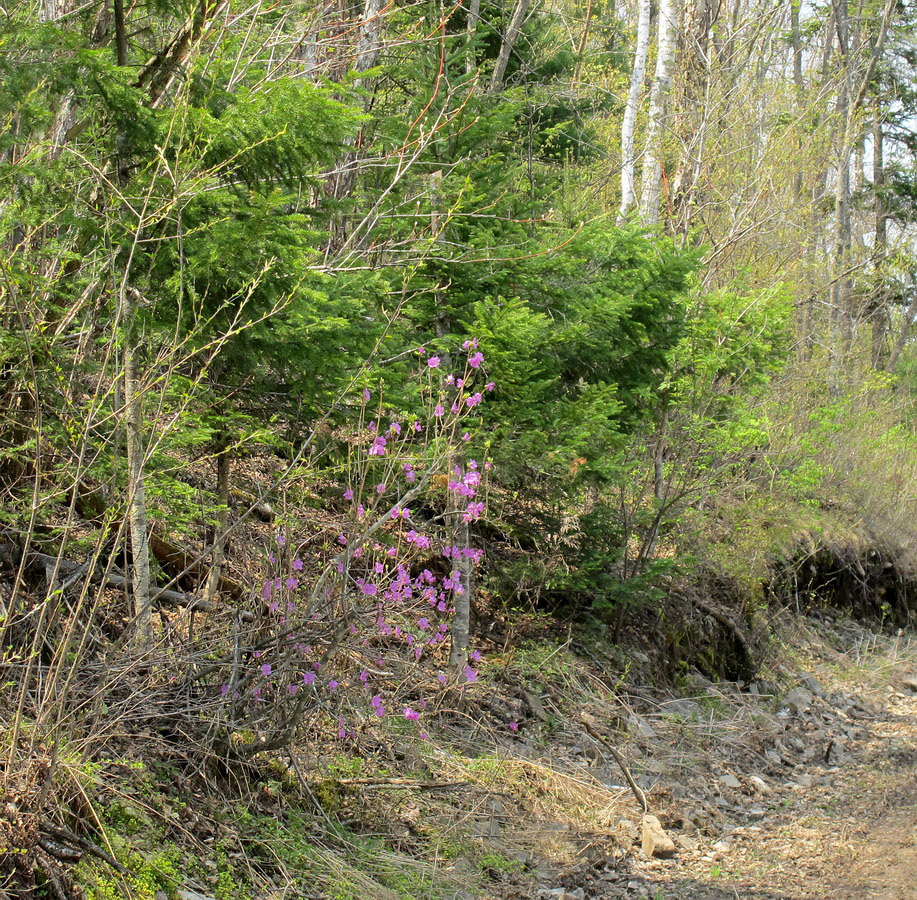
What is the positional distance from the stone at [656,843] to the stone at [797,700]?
4011 millimetres

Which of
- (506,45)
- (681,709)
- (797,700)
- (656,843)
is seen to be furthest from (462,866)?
(506,45)

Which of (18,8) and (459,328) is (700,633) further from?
(18,8)

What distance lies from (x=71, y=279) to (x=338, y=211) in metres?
1.79

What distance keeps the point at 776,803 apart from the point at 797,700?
276cm

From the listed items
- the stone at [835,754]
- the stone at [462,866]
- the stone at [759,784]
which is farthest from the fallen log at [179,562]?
the stone at [835,754]

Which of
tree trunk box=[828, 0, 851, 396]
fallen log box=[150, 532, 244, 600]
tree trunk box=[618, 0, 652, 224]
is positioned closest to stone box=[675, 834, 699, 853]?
fallen log box=[150, 532, 244, 600]

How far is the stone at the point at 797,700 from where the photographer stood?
9.13 meters

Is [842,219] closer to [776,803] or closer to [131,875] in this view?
[776,803]

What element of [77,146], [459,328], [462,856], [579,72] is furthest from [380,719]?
[579,72]

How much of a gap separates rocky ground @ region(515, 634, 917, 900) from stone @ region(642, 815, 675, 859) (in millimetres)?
49

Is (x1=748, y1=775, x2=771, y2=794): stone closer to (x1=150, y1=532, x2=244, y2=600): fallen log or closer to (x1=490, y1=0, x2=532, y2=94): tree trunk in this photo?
(x1=150, y1=532, x2=244, y2=600): fallen log

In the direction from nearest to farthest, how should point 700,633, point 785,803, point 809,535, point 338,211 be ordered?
1. point 338,211
2. point 785,803
3. point 700,633
4. point 809,535

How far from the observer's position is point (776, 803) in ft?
22.2

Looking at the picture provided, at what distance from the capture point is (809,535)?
12.5 m
